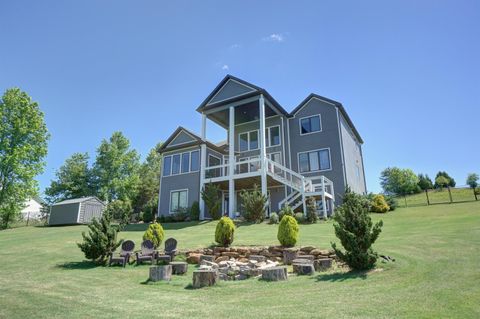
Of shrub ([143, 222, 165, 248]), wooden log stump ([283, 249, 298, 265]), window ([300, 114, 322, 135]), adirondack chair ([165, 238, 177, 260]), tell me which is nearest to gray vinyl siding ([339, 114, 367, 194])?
window ([300, 114, 322, 135])

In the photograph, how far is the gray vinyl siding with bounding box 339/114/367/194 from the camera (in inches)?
956

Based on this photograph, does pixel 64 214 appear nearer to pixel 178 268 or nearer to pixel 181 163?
pixel 181 163

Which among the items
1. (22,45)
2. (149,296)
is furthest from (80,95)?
(149,296)

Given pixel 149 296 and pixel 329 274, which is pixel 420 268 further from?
pixel 149 296

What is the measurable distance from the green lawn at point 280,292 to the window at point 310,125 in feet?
51.1

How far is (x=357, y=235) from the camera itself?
25.4 ft

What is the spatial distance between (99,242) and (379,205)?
18.2 metres

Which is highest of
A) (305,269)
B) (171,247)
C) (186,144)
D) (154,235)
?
(186,144)

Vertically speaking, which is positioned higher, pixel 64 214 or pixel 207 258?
pixel 64 214

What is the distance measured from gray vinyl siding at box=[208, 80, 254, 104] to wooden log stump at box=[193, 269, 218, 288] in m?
18.0

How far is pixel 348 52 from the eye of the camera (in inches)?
541

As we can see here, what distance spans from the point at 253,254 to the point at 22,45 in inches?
563

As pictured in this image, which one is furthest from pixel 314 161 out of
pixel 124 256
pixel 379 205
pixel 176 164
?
pixel 124 256

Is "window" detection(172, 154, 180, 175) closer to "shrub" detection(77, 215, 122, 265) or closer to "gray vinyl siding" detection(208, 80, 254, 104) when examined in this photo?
"gray vinyl siding" detection(208, 80, 254, 104)
